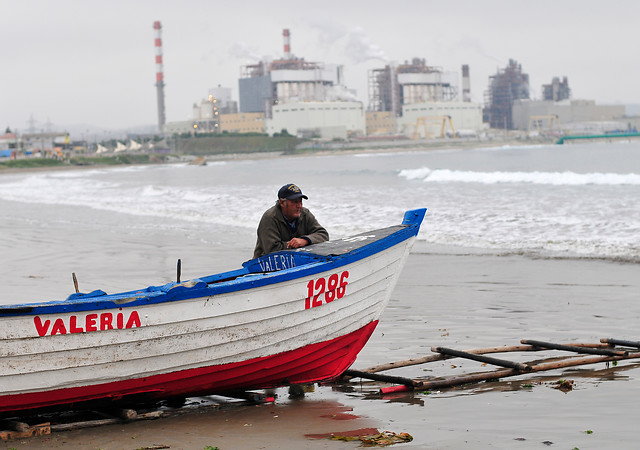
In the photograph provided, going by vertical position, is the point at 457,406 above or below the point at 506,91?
below

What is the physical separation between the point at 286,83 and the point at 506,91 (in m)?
55.7

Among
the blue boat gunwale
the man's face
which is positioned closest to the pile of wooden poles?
the blue boat gunwale

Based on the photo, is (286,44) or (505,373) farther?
(286,44)

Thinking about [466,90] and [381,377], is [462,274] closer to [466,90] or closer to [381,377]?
[381,377]

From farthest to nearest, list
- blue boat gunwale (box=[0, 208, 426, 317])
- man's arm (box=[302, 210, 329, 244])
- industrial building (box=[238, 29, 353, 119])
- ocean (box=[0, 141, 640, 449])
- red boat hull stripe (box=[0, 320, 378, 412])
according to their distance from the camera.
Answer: industrial building (box=[238, 29, 353, 119])
man's arm (box=[302, 210, 329, 244])
ocean (box=[0, 141, 640, 449])
red boat hull stripe (box=[0, 320, 378, 412])
blue boat gunwale (box=[0, 208, 426, 317])

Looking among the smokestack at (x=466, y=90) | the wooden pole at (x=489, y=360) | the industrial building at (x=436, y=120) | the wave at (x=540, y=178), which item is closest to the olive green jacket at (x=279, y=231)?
the wooden pole at (x=489, y=360)

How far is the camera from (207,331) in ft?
18.0

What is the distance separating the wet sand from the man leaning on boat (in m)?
1.14

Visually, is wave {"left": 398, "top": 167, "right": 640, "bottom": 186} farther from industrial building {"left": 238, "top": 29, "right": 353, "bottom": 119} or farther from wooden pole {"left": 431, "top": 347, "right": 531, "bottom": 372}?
industrial building {"left": 238, "top": 29, "right": 353, "bottom": 119}

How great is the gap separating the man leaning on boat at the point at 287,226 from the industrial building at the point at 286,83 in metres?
164

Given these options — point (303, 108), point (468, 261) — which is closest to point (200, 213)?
point (468, 261)

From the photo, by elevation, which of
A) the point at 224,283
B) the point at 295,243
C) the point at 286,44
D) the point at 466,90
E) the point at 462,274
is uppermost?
the point at 286,44

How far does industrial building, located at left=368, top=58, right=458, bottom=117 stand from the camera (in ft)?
616

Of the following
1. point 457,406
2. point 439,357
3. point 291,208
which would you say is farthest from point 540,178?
point 457,406
